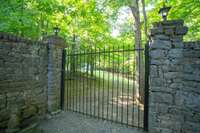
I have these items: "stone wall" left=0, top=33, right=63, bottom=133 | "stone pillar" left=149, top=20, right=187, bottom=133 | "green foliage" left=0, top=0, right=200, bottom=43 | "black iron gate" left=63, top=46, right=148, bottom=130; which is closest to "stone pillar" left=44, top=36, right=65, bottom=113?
"stone wall" left=0, top=33, right=63, bottom=133

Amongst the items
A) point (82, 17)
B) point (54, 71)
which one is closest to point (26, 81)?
point (54, 71)

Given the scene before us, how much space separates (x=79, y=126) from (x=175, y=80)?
96.8 inches

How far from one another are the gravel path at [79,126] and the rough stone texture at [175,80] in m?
1.01

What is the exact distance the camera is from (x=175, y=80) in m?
3.04

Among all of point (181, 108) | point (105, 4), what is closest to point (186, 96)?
point (181, 108)

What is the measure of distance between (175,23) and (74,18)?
7938 mm

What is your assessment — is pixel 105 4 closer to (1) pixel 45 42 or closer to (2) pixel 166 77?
(1) pixel 45 42

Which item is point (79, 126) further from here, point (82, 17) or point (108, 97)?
point (82, 17)

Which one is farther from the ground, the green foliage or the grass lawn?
the green foliage

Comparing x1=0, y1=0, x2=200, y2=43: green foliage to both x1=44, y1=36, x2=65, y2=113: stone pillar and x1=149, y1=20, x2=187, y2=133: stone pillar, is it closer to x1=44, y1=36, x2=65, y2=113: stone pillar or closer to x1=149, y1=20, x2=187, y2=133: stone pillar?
x1=44, y1=36, x2=65, y2=113: stone pillar

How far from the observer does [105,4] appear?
8.51m

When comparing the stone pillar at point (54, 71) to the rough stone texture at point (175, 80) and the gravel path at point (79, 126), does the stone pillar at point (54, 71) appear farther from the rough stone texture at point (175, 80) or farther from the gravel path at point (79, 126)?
the rough stone texture at point (175, 80)

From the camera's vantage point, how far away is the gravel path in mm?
3832

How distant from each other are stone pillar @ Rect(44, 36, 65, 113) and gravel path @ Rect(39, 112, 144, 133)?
16.1 inches
